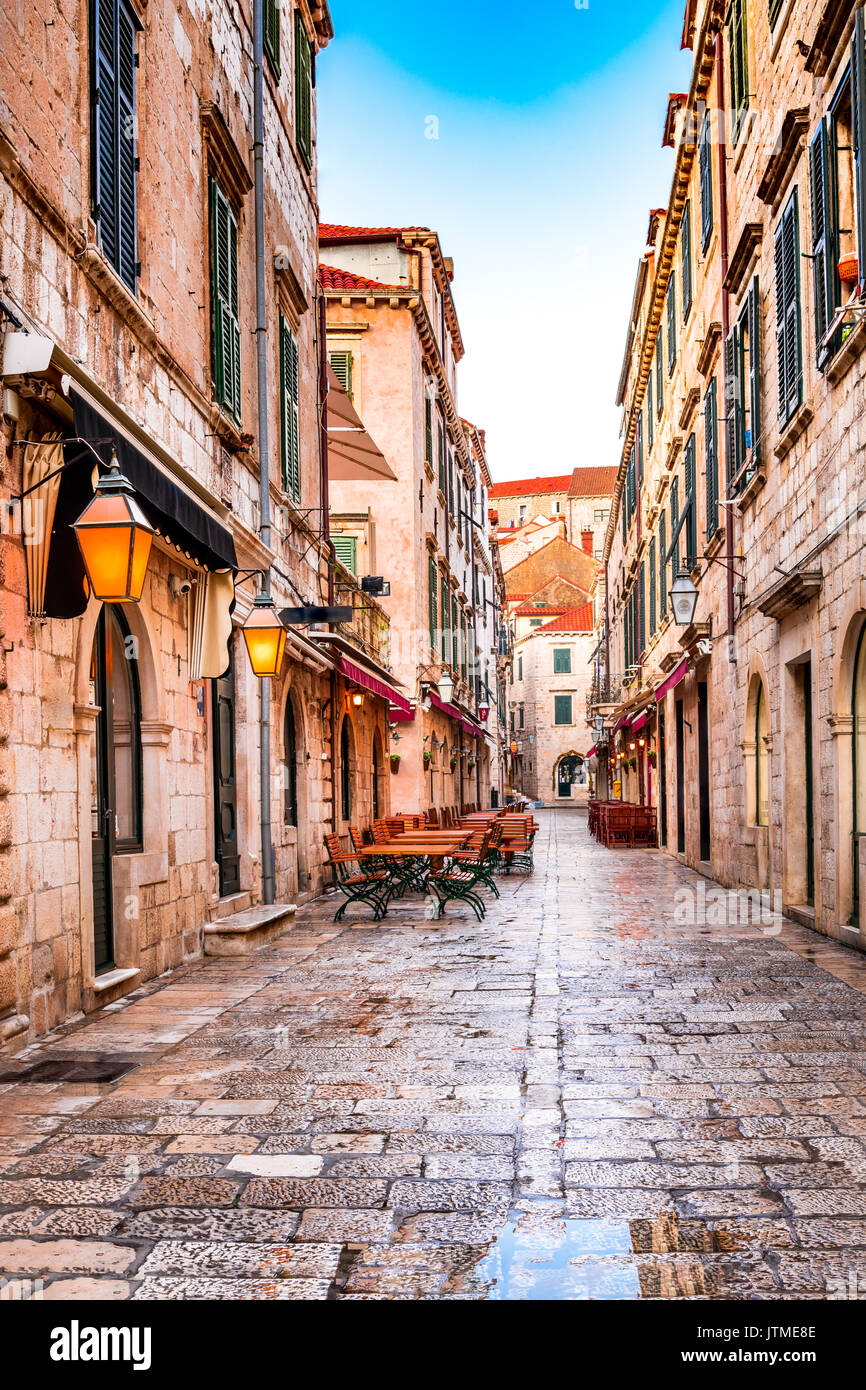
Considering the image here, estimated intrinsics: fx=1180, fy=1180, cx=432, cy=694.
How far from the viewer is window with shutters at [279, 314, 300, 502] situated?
13.7 metres

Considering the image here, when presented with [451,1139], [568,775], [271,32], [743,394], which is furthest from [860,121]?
[568,775]

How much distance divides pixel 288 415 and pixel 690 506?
21.5ft

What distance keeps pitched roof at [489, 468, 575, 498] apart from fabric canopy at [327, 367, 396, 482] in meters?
72.3

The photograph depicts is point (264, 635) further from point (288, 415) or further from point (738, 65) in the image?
point (738, 65)

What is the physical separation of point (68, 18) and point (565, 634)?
62.6m

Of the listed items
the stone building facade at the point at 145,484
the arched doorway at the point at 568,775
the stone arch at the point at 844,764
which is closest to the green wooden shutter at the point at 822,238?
the stone arch at the point at 844,764

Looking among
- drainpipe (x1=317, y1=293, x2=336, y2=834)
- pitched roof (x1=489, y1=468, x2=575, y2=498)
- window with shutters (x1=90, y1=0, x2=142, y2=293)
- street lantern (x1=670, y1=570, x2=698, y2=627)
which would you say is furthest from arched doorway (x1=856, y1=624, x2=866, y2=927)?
pitched roof (x1=489, y1=468, x2=575, y2=498)

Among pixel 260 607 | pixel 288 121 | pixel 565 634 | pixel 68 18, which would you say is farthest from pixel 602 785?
pixel 68 18

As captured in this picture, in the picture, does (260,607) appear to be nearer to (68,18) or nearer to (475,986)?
(475,986)

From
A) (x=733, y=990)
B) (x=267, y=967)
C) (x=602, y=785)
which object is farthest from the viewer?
(x=602, y=785)

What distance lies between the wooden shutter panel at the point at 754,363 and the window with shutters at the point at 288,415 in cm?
522

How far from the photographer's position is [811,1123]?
4.55 meters

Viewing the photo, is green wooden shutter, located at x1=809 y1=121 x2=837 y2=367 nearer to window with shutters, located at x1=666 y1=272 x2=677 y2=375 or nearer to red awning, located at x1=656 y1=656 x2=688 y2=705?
red awning, located at x1=656 y1=656 x2=688 y2=705

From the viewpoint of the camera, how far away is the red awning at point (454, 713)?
2582 centimetres
